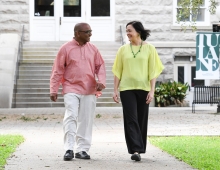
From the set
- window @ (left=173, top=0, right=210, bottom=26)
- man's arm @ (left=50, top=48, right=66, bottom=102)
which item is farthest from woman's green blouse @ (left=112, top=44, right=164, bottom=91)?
window @ (left=173, top=0, right=210, bottom=26)

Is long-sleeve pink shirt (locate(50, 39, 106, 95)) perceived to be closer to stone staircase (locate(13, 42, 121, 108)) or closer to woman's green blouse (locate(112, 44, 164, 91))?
woman's green blouse (locate(112, 44, 164, 91))

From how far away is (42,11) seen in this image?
29750 mm

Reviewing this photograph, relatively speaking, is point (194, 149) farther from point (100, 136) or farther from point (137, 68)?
point (100, 136)

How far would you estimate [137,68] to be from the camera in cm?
1074

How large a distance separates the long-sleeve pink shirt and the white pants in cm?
10

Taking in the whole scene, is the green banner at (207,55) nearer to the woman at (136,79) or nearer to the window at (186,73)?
the window at (186,73)

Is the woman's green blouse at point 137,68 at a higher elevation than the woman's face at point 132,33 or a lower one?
lower

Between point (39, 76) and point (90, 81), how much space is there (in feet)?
51.9

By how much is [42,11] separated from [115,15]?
2838 millimetres

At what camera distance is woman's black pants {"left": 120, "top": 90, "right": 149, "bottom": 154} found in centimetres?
1052

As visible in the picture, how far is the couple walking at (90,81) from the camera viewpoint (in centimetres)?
1065

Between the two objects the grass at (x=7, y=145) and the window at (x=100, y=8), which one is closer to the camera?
the grass at (x=7, y=145)

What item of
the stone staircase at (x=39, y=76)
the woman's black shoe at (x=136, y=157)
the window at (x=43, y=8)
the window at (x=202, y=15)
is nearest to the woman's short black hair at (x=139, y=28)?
the woman's black shoe at (x=136, y=157)

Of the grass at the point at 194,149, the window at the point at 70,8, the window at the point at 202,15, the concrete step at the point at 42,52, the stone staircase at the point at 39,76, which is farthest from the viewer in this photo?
the window at the point at 70,8
